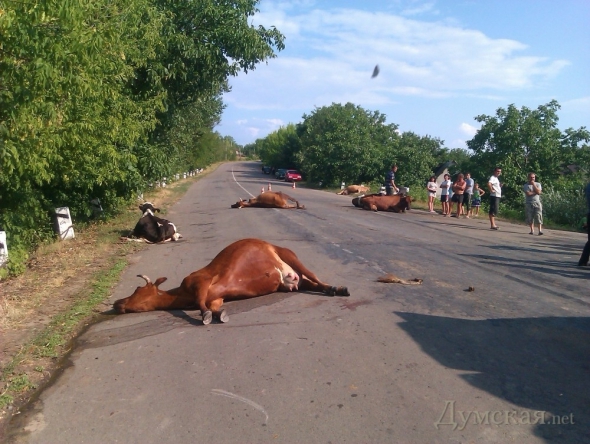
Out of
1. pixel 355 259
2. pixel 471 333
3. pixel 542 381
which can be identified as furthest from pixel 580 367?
pixel 355 259

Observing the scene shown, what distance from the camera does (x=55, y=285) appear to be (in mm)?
9336

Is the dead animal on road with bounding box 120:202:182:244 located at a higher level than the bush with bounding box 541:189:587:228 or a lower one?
lower

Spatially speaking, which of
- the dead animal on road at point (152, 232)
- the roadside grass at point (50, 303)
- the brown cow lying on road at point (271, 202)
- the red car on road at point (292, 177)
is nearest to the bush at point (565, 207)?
the brown cow lying on road at point (271, 202)

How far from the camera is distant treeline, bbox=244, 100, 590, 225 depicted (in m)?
27.7

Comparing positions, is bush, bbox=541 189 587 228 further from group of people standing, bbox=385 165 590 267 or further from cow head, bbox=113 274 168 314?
cow head, bbox=113 274 168 314

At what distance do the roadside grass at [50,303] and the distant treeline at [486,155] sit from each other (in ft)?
57.8

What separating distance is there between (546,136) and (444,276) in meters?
21.8

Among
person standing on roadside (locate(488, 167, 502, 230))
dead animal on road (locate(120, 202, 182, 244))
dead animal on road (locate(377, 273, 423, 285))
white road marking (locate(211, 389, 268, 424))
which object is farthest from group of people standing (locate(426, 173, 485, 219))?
white road marking (locate(211, 389, 268, 424))

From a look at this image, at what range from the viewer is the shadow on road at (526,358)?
4.35 m

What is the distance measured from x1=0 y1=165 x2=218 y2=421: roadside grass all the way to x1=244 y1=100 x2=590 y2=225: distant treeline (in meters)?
17.6

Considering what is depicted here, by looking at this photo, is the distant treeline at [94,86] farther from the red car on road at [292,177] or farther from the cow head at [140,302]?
the red car on road at [292,177]

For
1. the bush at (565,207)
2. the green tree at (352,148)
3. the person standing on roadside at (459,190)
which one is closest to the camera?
the person standing on roadside at (459,190)

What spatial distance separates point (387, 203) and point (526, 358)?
18.4 m

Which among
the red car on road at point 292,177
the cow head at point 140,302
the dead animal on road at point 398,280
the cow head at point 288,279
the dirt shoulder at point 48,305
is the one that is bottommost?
the dirt shoulder at point 48,305
